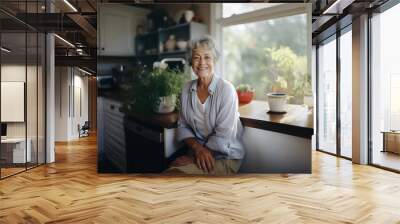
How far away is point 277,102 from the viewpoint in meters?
5.52

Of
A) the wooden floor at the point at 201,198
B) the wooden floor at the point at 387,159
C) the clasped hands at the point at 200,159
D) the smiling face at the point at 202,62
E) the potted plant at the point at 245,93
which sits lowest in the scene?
the wooden floor at the point at 201,198

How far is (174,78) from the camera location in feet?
18.2

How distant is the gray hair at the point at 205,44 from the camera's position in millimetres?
5539

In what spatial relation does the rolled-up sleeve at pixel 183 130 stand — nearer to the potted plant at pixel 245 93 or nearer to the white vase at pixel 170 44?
the potted plant at pixel 245 93

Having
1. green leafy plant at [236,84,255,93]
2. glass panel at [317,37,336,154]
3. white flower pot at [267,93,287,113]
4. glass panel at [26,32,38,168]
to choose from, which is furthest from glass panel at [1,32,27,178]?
glass panel at [317,37,336,154]

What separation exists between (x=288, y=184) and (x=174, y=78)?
2.22m

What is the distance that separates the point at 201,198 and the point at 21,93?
12.7 feet

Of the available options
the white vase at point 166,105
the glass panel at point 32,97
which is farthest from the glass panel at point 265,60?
the glass panel at point 32,97

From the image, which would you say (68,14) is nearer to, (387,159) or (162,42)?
(162,42)

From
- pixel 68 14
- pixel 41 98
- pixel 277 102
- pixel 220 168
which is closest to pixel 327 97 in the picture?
pixel 277 102

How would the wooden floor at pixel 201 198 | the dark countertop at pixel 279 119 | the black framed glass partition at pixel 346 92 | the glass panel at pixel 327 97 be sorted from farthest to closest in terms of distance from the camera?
the glass panel at pixel 327 97
the black framed glass partition at pixel 346 92
the dark countertop at pixel 279 119
the wooden floor at pixel 201 198

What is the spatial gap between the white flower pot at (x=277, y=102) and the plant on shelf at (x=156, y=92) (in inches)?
52.9

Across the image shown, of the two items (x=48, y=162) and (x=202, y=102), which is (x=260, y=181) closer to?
(x=202, y=102)

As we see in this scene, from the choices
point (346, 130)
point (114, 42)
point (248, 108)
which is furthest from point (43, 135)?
point (346, 130)
